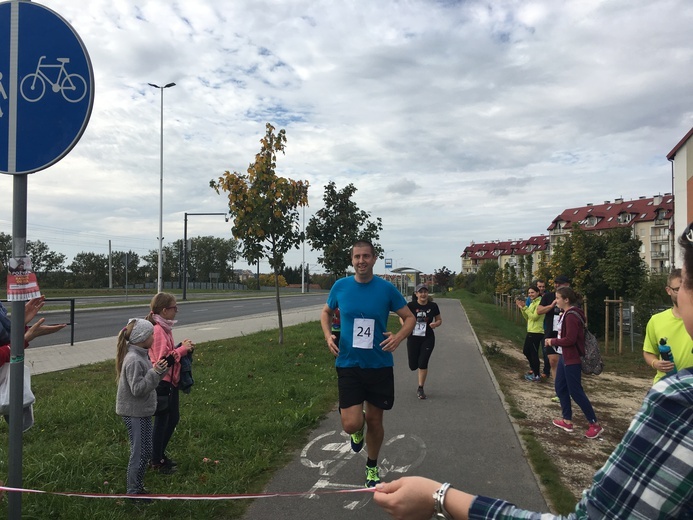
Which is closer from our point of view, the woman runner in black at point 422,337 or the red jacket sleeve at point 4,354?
the red jacket sleeve at point 4,354

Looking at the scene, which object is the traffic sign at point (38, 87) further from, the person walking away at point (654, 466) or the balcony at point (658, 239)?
the balcony at point (658, 239)

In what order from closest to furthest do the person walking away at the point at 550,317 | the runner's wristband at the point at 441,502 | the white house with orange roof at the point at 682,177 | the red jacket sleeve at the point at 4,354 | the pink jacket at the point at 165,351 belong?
the runner's wristband at the point at 441,502
the red jacket sleeve at the point at 4,354
the pink jacket at the point at 165,351
the person walking away at the point at 550,317
the white house with orange roof at the point at 682,177

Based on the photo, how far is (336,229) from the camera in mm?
17000

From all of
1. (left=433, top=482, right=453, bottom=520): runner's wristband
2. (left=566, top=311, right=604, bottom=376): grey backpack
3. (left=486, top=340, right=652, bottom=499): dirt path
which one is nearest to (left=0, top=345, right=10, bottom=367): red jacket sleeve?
(left=433, top=482, right=453, bottom=520): runner's wristband

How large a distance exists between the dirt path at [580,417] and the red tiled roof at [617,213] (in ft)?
240

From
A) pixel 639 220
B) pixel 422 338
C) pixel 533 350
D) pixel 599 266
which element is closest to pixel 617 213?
pixel 639 220

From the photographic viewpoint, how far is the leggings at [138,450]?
152 inches

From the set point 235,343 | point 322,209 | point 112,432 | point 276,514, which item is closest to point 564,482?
point 276,514

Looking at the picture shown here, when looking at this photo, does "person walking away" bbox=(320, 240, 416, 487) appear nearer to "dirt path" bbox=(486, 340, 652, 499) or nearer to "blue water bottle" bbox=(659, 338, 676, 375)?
"dirt path" bbox=(486, 340, 652, 499)

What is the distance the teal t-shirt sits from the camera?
173 inches

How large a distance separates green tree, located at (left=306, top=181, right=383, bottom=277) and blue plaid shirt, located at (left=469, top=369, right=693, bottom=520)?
1551cm

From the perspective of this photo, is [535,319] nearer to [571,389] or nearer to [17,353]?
[571,389]

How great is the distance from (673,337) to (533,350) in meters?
5.61

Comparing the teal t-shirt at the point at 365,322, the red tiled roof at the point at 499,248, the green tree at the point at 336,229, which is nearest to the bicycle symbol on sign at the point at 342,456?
the teal t-shirt at the point at 365,322
